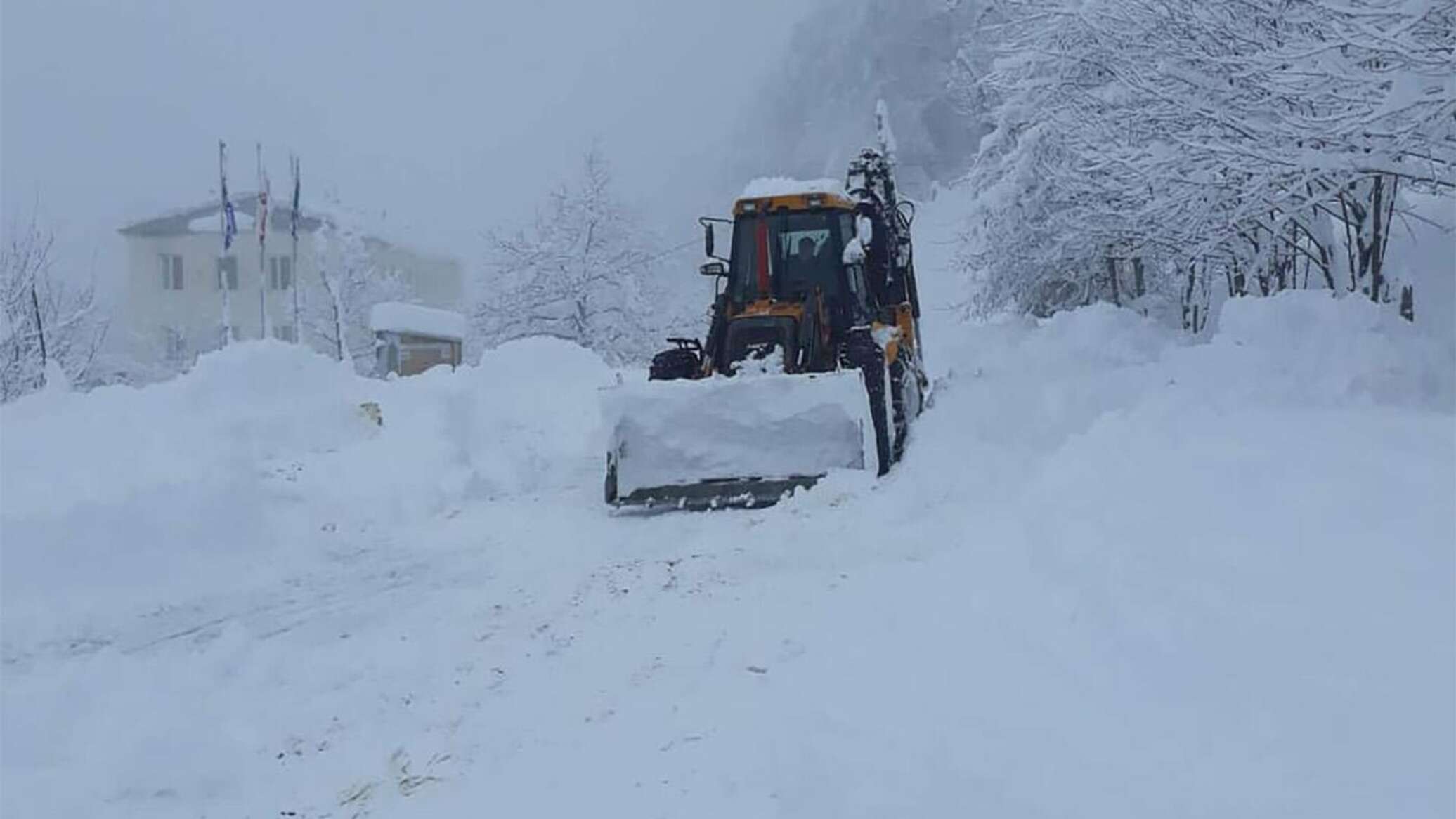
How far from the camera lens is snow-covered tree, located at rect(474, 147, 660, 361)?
31.7 metres

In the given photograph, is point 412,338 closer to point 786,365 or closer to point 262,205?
point 262,205

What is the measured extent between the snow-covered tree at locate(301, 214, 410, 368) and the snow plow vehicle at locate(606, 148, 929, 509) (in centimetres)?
3390

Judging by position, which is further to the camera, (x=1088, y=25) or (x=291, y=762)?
(x=1088, y=25)

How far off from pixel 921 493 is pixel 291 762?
15.0 ft

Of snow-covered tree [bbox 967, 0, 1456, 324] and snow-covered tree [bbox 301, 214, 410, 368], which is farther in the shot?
snow-covered tree [bbox 301, 214, 410, 368]

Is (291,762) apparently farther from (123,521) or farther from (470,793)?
(123,521)

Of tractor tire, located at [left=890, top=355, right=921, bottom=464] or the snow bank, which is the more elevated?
tractor tire, located at [left=890, top=355, right=921, bottom=464]

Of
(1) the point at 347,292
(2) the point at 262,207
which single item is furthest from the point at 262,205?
(1) the point at 347,292

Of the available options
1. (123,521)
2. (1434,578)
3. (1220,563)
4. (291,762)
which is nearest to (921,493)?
(1220,563)

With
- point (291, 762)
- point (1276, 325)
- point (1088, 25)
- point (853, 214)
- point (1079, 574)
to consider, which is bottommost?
point (291, 762)

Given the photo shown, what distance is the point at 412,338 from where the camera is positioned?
30547mm

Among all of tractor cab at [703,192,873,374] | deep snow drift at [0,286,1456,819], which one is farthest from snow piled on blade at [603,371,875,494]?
tractor cab at [703,192,873,374]

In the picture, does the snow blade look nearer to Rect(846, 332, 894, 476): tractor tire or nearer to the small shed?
Rect(846, 332, 894, 476): tractor tire

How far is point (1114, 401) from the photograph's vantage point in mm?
9797
